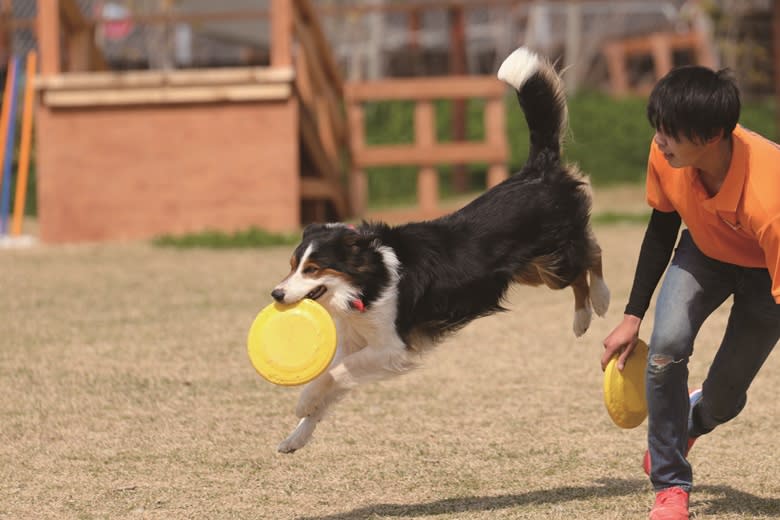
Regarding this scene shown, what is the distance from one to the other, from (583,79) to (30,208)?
897cm

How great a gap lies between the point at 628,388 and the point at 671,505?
0.40 meters

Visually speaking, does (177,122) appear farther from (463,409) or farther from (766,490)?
(766,490)

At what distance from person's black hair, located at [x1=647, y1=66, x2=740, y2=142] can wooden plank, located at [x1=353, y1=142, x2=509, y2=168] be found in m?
9.21

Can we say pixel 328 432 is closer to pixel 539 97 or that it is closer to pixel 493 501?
pixel 493 501

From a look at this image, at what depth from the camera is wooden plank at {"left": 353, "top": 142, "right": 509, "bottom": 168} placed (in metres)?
12.4

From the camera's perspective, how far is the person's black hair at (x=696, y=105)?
3127mm

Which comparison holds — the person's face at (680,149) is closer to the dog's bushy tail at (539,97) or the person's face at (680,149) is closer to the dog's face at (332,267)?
the dog's face at (332,267)

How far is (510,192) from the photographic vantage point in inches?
181

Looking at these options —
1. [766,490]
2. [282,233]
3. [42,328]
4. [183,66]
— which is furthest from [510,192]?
[183,66]

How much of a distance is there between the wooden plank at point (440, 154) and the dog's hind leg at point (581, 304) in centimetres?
737

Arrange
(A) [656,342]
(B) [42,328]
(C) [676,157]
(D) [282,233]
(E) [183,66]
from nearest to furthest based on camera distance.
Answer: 1. (C) [676,157]
2. (A) [656,342]
3. (B) [42,328]
4. (D) [282,233]
5. (E) [183,66]

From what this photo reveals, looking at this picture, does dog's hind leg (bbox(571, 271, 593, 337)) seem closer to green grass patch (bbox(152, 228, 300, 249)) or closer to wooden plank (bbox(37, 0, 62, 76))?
green grass patch (bbox(152, 228, 300, 249))

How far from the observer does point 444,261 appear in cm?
422

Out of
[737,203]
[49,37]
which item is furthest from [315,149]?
[737,203]
